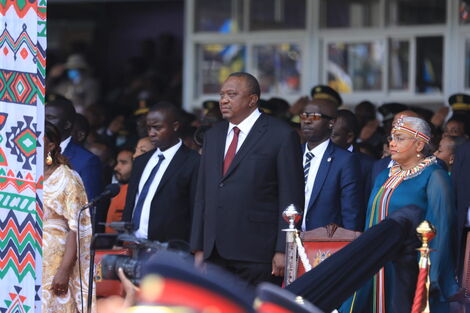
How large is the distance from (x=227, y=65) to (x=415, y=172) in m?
9.48

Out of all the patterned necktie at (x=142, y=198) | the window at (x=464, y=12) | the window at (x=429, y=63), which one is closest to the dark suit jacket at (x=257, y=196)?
the patterned necktie at (x=142, y=198)

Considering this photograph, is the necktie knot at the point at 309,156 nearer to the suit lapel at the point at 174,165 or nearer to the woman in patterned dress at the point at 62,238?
the suit lapel at the point at 174,165

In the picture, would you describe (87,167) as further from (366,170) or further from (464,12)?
(464,12)

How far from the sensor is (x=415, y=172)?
8.11 m

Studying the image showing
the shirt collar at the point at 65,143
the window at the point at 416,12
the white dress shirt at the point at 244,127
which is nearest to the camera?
the white dress shirt at the point at 244,127

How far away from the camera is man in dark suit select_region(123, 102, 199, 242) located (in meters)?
9.59

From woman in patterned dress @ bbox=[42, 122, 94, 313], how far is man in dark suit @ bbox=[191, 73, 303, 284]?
2.88ft

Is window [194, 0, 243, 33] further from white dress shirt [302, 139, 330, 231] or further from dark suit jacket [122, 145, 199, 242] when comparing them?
white dress shirt [302, 139, 330, 231]

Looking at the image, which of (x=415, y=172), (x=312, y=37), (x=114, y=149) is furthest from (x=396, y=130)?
(x=312, y=37)

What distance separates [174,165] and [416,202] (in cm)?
252

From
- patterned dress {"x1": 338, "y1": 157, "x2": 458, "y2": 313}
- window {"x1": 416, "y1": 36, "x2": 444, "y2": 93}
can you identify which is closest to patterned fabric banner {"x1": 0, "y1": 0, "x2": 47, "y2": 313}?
patterned dress {"x1": 338, "y1": 157, "x2": 458, "y2": 313}

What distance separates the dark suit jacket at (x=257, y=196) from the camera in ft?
27.1

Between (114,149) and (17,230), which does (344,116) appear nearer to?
(114,149)

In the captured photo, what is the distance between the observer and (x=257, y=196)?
8.28 metres
